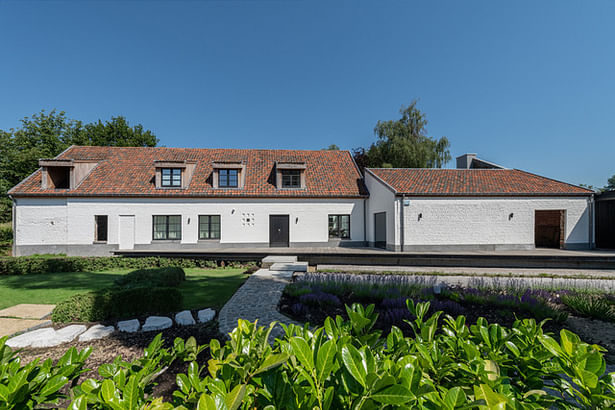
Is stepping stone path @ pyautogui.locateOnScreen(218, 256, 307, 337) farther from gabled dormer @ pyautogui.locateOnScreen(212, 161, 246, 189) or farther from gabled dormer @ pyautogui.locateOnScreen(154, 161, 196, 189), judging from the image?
gabled dormer @ pyautogui.locateOnScreen(154, 161, 196, 189)

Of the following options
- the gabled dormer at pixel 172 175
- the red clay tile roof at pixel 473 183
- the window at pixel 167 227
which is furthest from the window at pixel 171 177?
the red clay tile roof at pixel 473 183

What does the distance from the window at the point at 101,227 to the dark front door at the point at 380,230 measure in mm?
16139

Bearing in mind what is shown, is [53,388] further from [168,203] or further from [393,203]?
[168,203]

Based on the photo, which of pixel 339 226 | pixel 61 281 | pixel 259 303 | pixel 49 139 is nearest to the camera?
pixel 259 303

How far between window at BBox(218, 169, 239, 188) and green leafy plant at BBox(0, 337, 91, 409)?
17.3 metres

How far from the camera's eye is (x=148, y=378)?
1168 mm

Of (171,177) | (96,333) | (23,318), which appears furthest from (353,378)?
(171,177)

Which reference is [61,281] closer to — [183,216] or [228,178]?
[183,216]

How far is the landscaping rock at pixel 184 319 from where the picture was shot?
16.3 feet

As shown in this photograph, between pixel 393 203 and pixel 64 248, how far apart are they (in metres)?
18.7

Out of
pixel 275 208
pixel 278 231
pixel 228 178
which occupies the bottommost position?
pixel 278 231

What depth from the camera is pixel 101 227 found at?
1688cm

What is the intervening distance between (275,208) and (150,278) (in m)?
10.8

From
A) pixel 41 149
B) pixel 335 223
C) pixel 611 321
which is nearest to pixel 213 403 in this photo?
pixel 611 321
